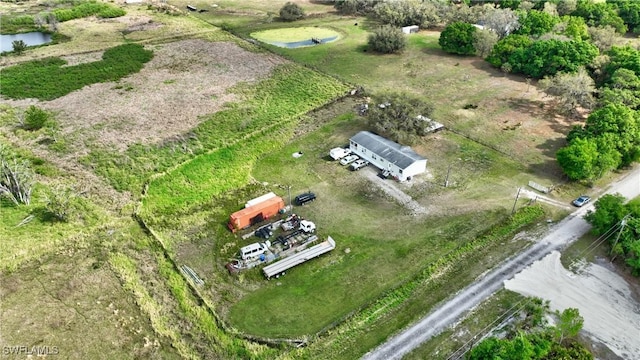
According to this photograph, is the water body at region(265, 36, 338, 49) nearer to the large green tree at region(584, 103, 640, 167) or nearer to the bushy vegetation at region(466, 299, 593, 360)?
the large green tree at region(584, 103, 640, 167)

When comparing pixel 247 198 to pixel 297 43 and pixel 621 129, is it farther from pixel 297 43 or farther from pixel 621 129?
pixel 297 43

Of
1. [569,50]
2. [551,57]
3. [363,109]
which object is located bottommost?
[363,109]

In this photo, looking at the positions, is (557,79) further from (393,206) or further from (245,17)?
(245,17)

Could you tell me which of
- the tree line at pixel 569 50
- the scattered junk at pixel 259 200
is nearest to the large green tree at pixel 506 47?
the tree line at pixel 569 50

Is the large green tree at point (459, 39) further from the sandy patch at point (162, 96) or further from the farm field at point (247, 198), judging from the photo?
the sandy patch at point (162, 96)

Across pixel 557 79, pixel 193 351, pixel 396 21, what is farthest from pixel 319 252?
pixel 396 21

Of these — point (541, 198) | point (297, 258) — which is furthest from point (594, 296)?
point (297, 258)

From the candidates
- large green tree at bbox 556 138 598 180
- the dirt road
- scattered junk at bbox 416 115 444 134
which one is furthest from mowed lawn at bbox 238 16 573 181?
the dirt road
